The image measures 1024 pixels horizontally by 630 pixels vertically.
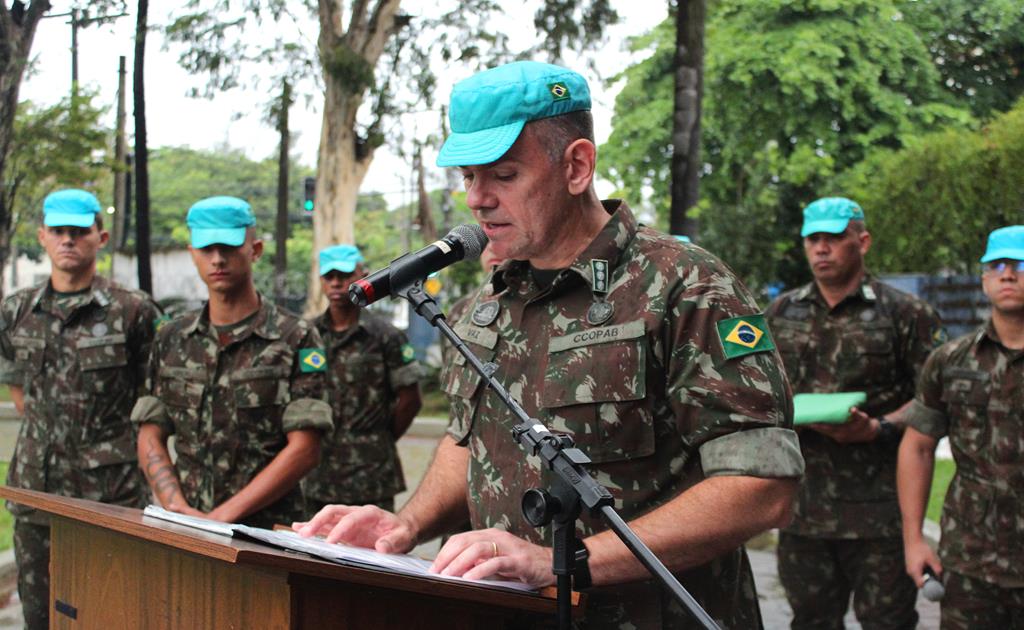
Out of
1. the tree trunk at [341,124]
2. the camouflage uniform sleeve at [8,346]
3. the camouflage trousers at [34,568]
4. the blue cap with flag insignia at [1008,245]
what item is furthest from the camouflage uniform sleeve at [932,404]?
the tree trunk at [341,124]

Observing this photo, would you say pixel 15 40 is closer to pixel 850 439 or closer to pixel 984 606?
pixel 850 439

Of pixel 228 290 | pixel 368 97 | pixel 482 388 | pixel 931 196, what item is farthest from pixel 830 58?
pixel 482 388

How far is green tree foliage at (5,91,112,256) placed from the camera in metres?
13.9

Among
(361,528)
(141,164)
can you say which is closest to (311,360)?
(361,528)

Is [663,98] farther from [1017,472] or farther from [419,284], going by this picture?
[419,284]

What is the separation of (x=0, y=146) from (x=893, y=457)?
5753 mm

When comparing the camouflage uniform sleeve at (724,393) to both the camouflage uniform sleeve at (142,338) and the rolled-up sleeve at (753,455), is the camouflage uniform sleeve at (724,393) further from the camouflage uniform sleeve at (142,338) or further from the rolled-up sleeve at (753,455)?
the camouflage uniform sleeve at (142,338)

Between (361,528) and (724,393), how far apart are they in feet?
2.90

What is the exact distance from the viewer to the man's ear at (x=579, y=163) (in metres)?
2.55

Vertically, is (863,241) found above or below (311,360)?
above

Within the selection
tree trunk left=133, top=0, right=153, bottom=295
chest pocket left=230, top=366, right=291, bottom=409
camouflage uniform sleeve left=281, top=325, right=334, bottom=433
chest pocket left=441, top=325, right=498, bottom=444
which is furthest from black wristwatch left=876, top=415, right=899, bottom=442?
tree trunk left=133, top=0, right=153, bottom=295

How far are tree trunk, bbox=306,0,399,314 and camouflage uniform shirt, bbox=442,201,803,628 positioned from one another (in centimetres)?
1461

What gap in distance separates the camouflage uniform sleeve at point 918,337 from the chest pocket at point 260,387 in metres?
3.08

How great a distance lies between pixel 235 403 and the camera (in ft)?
15.3
